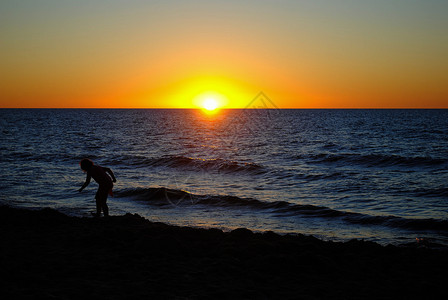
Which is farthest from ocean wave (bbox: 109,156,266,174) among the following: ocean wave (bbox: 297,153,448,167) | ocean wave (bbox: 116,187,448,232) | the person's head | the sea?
the person's head

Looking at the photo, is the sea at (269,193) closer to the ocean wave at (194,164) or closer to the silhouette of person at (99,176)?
the ocean wave at (194,164)

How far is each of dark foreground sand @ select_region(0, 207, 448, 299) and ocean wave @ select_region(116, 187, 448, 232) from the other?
11.8 ft

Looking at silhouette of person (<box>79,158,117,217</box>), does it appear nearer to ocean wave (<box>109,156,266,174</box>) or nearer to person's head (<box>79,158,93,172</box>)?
person's head (<box>79,158,93,172</box>)

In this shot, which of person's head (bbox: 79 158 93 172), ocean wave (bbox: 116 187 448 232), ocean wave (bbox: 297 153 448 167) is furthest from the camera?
ocean wave (bbox: 297 153 448 167)

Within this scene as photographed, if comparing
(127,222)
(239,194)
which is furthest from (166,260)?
(239,194)

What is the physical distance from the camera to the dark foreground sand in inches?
220

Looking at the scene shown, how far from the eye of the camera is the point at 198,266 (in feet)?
22.0

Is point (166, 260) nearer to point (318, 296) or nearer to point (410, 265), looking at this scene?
point (318, 296)

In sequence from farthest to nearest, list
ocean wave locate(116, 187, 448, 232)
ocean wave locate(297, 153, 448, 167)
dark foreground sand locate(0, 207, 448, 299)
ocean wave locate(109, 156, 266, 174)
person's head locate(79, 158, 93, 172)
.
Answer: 1. ocean wave locate(297, 153, 448, 167)
2. ocean wave locate(109, 156, 266, 174)
3. ocean wave locate(116, 187, 448, 232)
4. person's head locate(79, 158, 93, 172)
5. dark foreground sand locate(0, 207, 448, 299)

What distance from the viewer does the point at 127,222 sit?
984 centimetres

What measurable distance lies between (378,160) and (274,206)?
15.3m

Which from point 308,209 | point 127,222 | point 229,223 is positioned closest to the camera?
point 127,222

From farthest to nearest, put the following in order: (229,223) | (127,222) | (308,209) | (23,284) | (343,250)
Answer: (308,209)
(229,223)
(127,222)
(343,250)
(23,284)

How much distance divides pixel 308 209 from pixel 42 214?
26.6 ft
